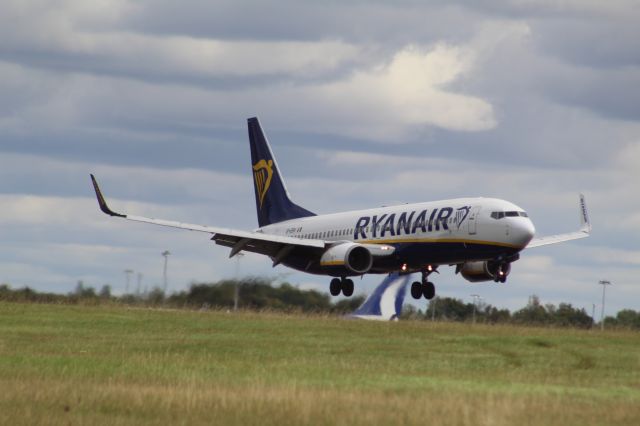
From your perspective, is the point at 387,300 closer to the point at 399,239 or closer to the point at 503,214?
the point at 399,239

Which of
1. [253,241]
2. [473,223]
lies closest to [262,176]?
[253,241]

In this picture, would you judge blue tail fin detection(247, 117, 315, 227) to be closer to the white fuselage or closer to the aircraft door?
the white fuselage

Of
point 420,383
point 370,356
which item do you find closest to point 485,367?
point 370,356

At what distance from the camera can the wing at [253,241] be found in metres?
72.9

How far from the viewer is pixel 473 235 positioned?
2549 inches

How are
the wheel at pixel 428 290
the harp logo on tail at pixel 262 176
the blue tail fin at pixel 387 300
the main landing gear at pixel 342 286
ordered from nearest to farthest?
the wheel at pixel 428 290
the main landing gear at pixel 342 286
the harp logo on tail at pixel 262 176
the blue tail fin at pixel 387 300

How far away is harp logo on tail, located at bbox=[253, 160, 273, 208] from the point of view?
291 ft

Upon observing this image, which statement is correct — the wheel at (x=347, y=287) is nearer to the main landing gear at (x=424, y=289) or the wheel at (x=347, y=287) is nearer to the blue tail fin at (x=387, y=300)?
the main landing gear at (x=424, y=289)

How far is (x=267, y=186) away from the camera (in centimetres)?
8838

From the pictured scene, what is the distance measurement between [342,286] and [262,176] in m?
16.4

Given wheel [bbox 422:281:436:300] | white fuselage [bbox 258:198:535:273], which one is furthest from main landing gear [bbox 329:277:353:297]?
wheel [bbox 422:281:436:300]

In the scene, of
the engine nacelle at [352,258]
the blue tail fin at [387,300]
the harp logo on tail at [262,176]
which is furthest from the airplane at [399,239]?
the blue tail fin at [387,300]

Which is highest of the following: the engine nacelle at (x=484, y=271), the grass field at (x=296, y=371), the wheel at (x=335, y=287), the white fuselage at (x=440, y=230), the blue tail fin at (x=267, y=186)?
the blue tail fin at (x=267, y=186)

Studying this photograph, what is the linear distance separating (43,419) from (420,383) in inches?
478
